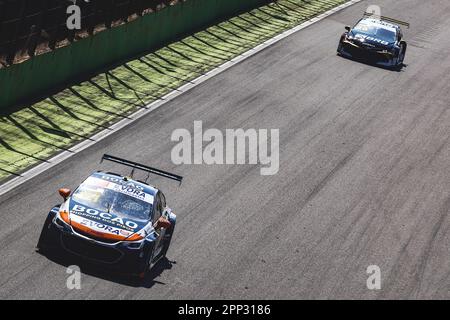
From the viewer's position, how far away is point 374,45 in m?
33.1

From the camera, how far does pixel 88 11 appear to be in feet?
93.2

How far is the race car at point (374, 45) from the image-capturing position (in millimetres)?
33125

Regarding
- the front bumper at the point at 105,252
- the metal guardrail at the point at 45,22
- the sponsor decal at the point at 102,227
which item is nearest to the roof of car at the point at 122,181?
the sponsor decal at the point at 102,227

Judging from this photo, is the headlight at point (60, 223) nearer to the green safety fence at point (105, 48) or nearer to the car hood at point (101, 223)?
the car hood at point (101, 223)

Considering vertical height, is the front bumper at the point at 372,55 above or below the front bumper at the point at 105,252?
below

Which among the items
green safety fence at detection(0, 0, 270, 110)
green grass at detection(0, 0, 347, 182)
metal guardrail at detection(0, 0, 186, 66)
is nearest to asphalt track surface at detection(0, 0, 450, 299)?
green grass at detection(0, 0, 347, 182)

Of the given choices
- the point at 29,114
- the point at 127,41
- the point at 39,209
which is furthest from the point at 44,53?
the point at 39,209

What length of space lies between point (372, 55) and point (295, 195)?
13481 millimetres

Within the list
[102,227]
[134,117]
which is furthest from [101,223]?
[134,117]

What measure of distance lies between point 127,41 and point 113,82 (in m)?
2.62

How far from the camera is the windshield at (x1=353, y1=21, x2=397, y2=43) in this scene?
3338cm

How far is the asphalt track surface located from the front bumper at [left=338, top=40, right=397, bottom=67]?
0.32 meters

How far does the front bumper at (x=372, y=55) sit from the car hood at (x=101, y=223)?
1901cm

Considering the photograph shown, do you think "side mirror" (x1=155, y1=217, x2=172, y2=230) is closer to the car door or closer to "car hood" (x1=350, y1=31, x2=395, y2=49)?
the car door
